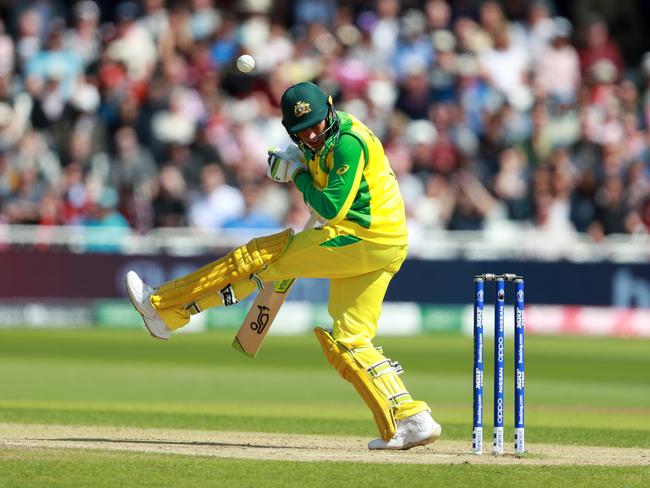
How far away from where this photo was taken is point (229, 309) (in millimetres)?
17172

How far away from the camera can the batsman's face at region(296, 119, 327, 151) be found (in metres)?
7.31

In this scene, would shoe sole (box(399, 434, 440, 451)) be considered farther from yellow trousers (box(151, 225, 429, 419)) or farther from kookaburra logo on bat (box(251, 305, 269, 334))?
kookaburra logo on bat (box(251, 305, 269, 334))

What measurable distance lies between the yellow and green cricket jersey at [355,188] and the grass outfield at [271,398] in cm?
123

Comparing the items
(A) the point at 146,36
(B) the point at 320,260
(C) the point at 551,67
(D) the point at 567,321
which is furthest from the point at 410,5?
(B) the point at 320,260

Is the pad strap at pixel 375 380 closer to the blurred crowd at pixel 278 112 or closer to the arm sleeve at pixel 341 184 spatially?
the arm sleeve at pixel 341 184

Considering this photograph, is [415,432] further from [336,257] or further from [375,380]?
[336,257]

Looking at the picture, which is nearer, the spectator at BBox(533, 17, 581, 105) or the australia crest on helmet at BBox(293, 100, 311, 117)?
the australia crest on helmet at BBox(293, 100, 311, 117)

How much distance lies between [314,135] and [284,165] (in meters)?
0.25

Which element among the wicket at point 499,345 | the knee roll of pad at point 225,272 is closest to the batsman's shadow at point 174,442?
the knee roll of pad at point 225,272

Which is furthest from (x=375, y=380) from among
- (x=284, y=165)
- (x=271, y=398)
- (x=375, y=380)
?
(x=271, y=398)

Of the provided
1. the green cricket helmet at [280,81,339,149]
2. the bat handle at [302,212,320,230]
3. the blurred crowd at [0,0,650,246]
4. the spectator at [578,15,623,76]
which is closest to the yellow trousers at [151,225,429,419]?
the bat handle at [302,212,320,230]

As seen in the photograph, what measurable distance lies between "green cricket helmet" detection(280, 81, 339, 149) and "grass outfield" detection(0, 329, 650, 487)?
1.65 metres

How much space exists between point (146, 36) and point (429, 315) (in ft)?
16.2

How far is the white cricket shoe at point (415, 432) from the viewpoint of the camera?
24.0 ft
